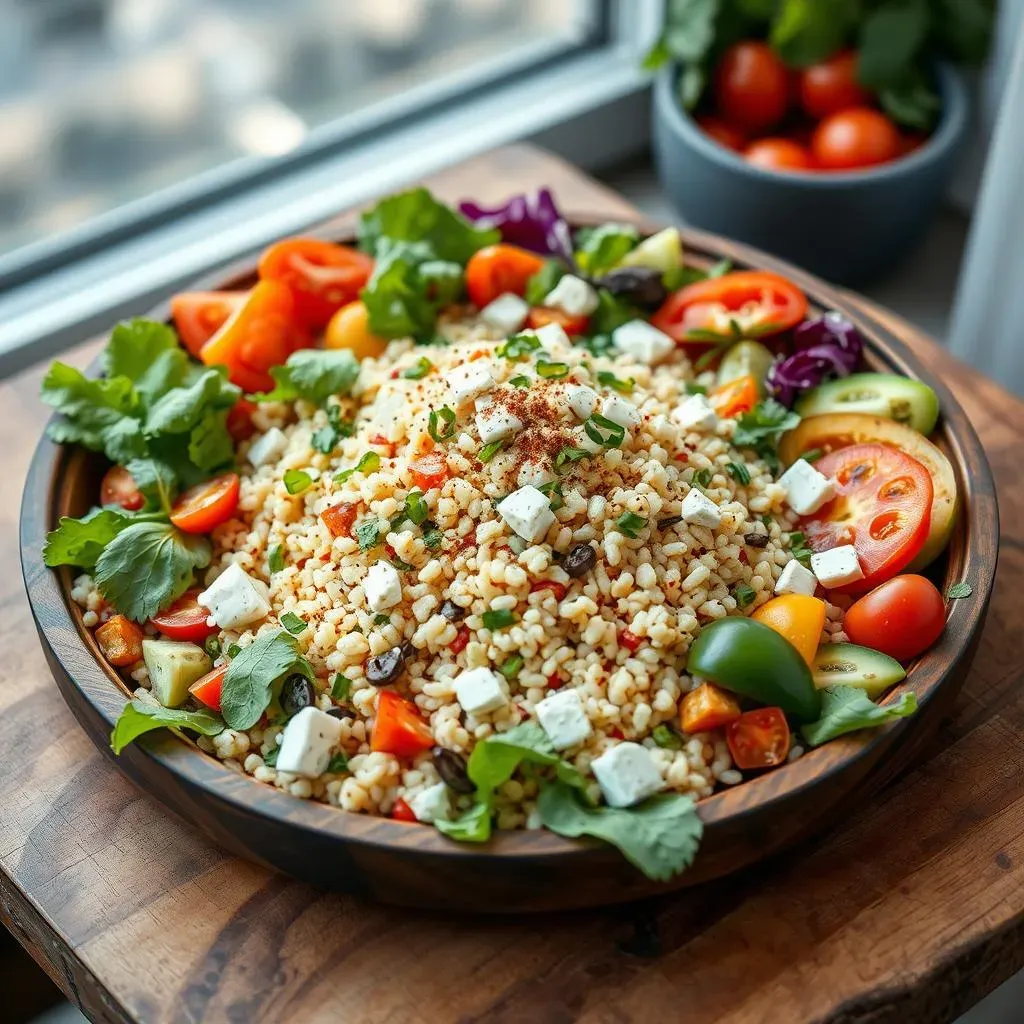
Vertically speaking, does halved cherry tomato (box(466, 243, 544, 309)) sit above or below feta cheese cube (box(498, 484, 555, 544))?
below

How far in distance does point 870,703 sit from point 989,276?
148 centimetres

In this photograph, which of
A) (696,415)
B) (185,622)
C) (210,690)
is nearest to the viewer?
(210,690)

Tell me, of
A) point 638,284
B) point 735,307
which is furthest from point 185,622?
point 735,307

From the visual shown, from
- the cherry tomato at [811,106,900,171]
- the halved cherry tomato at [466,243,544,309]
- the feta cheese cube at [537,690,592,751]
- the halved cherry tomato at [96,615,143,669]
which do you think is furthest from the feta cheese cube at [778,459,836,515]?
the cherry tomato at [811,106,900,171]

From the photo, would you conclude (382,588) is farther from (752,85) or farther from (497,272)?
(752,85)

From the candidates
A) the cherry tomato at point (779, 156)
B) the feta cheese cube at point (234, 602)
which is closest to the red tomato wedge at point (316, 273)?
the feta cheese cube at point (234, 602)

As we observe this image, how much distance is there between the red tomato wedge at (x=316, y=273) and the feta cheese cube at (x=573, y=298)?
1.25ft

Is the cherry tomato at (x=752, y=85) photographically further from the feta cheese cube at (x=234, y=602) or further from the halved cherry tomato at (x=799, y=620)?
the feta cheese cube at (x=234, y=602)

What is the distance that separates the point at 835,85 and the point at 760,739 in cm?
185

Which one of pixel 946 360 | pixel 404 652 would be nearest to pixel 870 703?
pixel 404 652

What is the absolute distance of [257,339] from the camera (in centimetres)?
227

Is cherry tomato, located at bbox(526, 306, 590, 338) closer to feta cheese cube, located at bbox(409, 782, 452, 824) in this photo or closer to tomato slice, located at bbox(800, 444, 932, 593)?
tomato slice, located at bbox(800, 444, 932, 593)

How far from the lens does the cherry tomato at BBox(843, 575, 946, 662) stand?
5.84ft

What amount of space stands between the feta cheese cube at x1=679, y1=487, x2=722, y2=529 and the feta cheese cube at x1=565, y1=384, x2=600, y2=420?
0.19m
